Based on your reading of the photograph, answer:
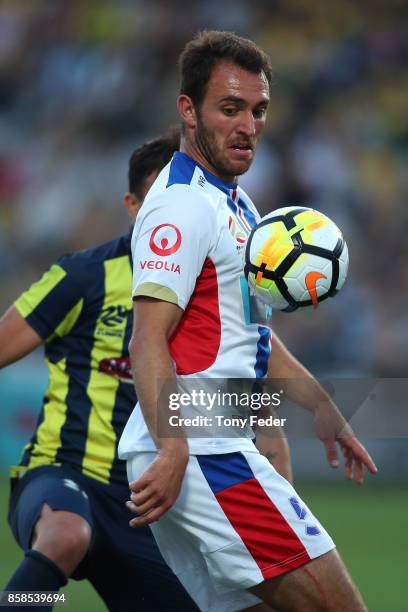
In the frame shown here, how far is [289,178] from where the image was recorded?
1387cm

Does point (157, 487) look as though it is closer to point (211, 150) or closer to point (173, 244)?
point (173, 244)

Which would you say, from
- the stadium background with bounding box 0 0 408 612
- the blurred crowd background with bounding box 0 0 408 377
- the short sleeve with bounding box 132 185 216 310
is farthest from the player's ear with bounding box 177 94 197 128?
the blurred crowd background with bounding box 0 0 408 377

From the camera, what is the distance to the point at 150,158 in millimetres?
4930

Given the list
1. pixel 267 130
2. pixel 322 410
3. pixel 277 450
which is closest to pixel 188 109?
pixel 322 410

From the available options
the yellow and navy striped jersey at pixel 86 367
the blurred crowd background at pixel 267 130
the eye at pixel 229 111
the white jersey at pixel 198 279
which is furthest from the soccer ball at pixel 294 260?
the blurred crowd background at pixel 267 130

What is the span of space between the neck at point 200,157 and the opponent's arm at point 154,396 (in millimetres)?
588

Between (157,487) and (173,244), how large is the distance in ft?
2.39

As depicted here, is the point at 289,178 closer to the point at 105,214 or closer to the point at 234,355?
the point at 105,214

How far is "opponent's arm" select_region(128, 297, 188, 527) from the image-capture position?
3141mm

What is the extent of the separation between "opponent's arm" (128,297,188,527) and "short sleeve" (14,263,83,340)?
4.13ft

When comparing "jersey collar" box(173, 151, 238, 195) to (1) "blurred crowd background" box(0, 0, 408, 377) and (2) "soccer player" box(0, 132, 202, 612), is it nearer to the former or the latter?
(2) "soccer player" box(0, 132, 202, 612)

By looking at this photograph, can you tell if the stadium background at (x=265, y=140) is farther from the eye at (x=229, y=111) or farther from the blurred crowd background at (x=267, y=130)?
the eye at (x=229, y=111)

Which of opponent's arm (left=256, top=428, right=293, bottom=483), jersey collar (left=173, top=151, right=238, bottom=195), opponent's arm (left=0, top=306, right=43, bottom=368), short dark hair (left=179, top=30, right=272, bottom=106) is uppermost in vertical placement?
short dark hair (left=179, top=30, right=272, bottom=106)

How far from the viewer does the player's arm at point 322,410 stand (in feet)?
13.0
